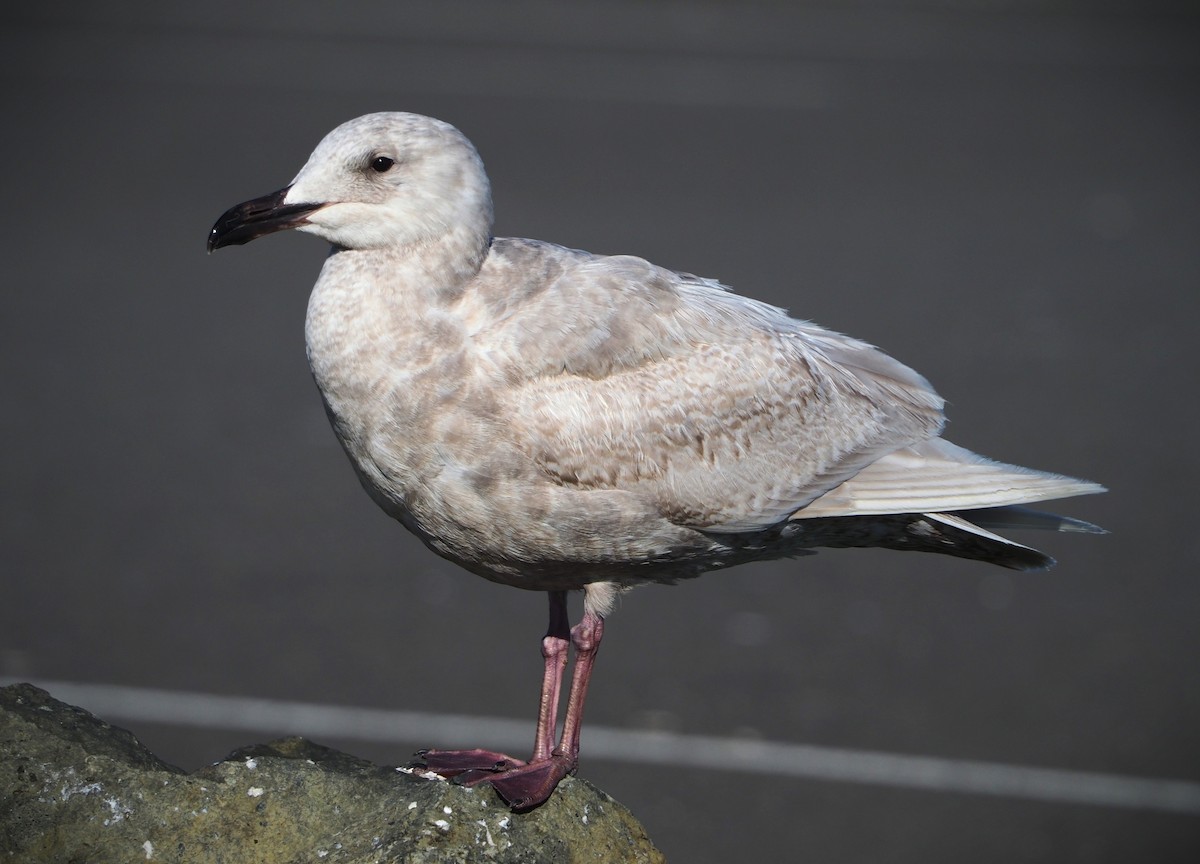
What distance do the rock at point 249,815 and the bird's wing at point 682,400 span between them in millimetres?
911

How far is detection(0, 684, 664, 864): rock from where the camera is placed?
371cm

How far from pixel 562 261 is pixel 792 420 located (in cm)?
84

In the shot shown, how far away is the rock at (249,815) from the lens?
12.2 ft

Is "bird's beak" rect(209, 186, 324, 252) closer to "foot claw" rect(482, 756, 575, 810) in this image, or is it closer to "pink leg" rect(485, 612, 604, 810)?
"pink leg" rect(485, 612, 604, 810)

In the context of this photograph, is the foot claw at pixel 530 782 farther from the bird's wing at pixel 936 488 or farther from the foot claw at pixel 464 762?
the bird's wing at pixel 936 488

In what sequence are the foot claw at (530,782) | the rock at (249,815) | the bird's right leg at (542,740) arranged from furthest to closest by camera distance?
the bird's right leg at (542,740) → the foot claw at (530,782) → the rock at (249,815)

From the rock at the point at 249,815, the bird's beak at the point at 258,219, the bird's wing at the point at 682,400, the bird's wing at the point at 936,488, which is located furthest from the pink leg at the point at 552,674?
the bird's beak at the point at 258,219

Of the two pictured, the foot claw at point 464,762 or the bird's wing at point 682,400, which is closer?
the bird's wing at point 682,400

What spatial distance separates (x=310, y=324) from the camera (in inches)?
159

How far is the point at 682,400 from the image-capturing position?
13.8ft

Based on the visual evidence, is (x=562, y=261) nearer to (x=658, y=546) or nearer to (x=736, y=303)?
(x=736, y=303)

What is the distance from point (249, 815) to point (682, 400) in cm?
162

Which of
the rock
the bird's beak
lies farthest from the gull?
the rock

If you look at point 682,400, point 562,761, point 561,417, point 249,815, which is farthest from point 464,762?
point 682,400
